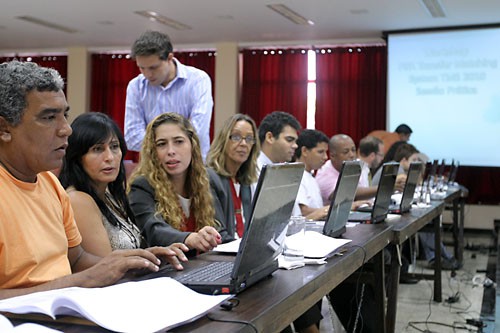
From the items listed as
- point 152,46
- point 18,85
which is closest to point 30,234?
point 18,85

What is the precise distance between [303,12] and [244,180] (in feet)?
16.5

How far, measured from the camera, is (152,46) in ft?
9.43

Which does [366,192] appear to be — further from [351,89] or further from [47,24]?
[47,24]

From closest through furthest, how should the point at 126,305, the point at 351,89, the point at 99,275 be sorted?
the point at 126,305, the point at 99,275, the point at 351,89

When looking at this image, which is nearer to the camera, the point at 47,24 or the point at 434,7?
the point at 434,7

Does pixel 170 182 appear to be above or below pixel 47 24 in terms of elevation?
below

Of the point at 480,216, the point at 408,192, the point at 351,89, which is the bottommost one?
the point at 480,216

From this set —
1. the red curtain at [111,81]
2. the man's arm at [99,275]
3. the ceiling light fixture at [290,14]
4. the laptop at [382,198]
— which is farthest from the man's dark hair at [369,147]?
the red curtain at [111,81]

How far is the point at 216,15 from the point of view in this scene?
7.78 metres

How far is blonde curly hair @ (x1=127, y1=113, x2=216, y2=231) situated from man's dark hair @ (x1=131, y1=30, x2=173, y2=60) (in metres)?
Answer: 0.62

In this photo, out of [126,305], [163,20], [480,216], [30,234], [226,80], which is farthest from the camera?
[226,80]

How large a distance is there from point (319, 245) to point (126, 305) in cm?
88

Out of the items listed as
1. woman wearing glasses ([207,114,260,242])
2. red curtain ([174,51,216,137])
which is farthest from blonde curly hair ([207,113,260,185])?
red curtain ([174,51,216,137])

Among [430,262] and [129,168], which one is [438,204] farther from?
[129,168]
